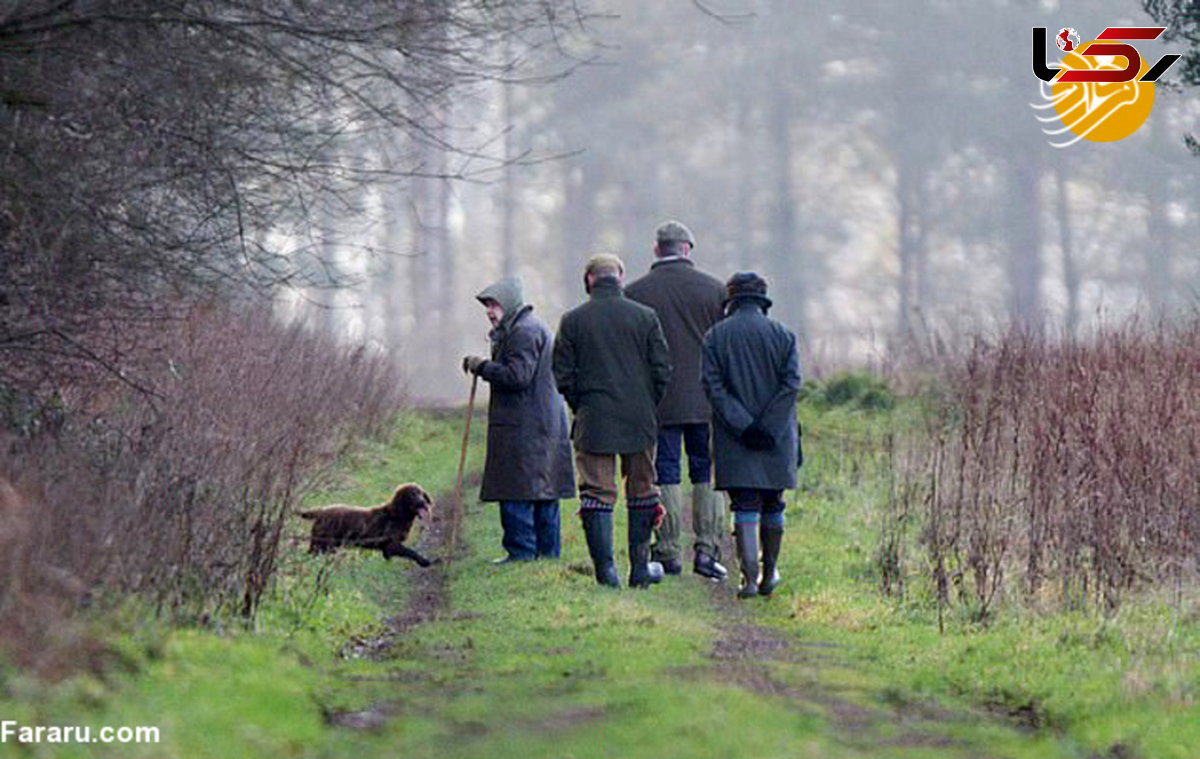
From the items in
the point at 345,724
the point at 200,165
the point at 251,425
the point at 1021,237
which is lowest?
the point at 345,724

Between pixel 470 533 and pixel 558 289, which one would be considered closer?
pixel 470 533

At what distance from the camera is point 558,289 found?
6050cm

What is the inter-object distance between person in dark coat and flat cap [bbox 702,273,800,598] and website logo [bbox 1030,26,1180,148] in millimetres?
→ 25963

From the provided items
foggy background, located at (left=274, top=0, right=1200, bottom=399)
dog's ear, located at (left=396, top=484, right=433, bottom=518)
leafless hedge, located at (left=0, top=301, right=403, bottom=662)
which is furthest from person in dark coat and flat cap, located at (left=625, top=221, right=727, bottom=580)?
foggy background, located at (left=274, top=0, right=1200, bottom=399)

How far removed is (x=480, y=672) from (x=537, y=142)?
47547mm

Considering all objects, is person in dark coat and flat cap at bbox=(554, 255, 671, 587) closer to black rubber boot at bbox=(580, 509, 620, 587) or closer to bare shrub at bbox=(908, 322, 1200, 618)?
black rubber boot at bbox=(580, 509, 620, 587)

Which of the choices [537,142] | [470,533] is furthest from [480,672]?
[537,142]

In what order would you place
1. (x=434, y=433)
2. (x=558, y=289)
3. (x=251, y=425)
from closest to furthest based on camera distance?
(x=251, y=425) < (x=434, y=433) < (x=558, y=289)

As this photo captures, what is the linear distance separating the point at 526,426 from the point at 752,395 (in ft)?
6.98

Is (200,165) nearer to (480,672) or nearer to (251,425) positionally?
(251,425)

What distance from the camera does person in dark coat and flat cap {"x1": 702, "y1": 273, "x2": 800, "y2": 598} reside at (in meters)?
11.6

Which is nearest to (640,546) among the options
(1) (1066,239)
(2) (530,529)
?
(2) (530,529)

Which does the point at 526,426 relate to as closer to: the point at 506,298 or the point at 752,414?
the point at 506,298

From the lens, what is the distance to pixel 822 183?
57.2 metres
